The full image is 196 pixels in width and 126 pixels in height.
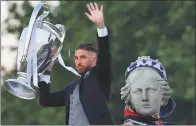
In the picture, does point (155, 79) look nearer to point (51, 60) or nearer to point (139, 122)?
point (139, 122)

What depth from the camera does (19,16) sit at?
2258cm

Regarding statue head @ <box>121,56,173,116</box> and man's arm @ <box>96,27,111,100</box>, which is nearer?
statue head @ <box>121,56,173,116</box>

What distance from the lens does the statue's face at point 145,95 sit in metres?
5.25

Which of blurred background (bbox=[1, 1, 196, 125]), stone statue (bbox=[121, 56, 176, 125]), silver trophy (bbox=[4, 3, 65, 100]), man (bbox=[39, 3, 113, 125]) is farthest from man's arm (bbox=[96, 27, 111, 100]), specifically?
blurred background (bbox=[1, 1, 196, 125])

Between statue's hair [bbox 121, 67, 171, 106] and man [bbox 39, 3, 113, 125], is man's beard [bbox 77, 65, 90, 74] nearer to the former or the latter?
man [bbox 39, 3, 113, 125]

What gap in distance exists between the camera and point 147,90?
5.27 metres

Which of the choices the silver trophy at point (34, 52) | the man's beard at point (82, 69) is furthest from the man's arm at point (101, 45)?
the silver trophy at point (34, 52)

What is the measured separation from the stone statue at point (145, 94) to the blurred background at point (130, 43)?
13817 millimetres

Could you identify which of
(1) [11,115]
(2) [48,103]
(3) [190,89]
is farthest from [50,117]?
(2) [48,103]

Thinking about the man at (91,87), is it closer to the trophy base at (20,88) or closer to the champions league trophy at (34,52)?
the champions league trophy at (34,52)

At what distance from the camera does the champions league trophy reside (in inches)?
231

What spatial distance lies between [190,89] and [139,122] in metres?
14.3

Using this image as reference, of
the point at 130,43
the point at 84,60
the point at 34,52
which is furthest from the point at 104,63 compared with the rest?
the point at 130,43

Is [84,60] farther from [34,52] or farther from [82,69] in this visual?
[34,52]
